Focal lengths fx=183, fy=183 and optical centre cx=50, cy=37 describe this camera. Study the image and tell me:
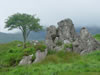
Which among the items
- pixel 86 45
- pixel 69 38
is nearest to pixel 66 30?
pixel 69 38

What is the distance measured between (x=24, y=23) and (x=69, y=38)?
22598 millimetres

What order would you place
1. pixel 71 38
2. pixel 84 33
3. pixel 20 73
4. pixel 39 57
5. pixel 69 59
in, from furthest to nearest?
pixel 71 38 → pixel 84 33 → pixel 39 57 → pixel 69 59 → pixel 20 73

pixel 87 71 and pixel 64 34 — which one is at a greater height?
pixel 64 34

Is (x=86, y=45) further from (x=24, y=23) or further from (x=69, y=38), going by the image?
(x=24, y=23)

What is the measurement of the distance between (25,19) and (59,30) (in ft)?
66.7

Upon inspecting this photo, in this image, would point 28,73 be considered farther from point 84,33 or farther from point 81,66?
point 84,33

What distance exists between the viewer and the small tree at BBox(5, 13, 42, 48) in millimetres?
68938

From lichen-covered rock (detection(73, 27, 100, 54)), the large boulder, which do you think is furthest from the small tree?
lichen-covered rock (detection(73, 27, 100, 54))

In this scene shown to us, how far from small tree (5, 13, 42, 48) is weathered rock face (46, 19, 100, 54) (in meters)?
15.7

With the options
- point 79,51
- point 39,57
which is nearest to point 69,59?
point 39,57

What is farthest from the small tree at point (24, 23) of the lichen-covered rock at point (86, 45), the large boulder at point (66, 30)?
the lichen-covered rock at point (86, 45)

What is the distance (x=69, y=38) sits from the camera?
179 ft

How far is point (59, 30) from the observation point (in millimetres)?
56156

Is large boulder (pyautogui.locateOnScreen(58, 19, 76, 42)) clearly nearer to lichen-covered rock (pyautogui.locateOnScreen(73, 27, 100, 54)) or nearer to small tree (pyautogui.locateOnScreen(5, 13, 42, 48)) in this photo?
lichen-covered rock (pyautogui.locateOnScreen(73, 27, 100, 54))
